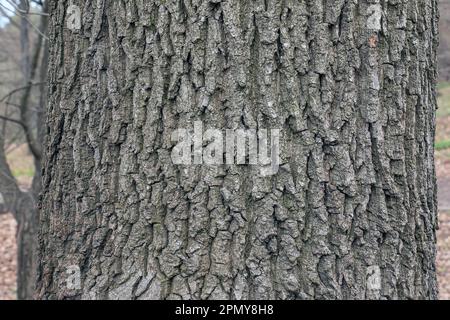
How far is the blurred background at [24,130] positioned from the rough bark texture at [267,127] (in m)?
2.15

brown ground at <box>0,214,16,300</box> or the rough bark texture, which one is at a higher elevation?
the rough bark texture

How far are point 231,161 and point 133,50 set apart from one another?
0.54 m

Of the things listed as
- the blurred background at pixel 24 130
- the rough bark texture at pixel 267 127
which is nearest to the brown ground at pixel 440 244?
the blurred background at pixel 24 130

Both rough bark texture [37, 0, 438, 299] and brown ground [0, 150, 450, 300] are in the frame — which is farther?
brown ground [0, 150, 450, 300]

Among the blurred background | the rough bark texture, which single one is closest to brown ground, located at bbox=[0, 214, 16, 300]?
the blurred background

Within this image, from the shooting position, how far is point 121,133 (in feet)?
7.04

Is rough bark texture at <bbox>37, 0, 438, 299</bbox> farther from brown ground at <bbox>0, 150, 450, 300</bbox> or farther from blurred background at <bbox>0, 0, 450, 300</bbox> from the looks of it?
brown ground at <bbox>0, 150, 450, 300</bbox>

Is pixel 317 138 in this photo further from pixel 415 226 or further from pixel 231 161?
pixel 415 226

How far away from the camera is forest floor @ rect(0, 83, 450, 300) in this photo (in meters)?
9.12

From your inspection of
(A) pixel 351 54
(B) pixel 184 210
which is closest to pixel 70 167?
(B) pixel 184 210

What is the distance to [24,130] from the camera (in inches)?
255

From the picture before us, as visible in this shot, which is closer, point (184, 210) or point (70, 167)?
point (184, 210)

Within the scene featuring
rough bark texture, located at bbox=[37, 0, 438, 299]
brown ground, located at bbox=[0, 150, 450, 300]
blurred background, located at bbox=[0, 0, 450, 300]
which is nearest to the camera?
rough bark texture, located at bbox=[37, 0, 438, 299]

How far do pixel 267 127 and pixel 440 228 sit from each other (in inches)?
359
